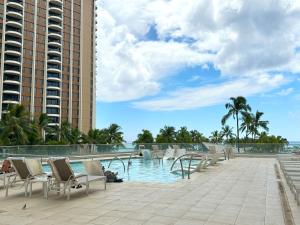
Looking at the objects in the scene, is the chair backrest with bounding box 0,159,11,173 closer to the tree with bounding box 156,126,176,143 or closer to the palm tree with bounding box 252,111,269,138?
the tree with bounding box 156,126,176,143

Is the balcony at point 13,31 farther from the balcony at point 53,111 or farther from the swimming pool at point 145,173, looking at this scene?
the swimming pool at point 145,173

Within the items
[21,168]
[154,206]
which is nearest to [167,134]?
[21,168]

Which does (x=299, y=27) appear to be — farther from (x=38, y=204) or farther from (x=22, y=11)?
(x=22, y=11)

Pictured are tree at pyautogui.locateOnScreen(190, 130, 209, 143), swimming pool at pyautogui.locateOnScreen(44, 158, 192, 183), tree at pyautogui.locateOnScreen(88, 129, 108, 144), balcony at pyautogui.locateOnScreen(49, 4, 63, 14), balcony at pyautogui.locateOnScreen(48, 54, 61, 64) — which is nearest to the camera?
swimming pool at pyautogui.locateOnScreen(44, 158, 192, 183)

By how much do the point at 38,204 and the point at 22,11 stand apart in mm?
75808

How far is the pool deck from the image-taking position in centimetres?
565

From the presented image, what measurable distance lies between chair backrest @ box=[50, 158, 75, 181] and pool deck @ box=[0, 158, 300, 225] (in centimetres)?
47

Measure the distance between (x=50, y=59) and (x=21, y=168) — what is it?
244ft

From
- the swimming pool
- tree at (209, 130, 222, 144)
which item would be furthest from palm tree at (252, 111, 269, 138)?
the swimming pool

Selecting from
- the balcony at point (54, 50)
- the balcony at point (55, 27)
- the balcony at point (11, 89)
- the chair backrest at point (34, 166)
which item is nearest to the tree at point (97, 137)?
the balcony at point (11, 89)

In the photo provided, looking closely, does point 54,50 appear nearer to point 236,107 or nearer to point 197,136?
point 197,136

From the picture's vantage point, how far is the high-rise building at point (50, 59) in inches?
2763

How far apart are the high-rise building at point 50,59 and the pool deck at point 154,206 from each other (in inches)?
2447

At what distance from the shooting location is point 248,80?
31.7m
